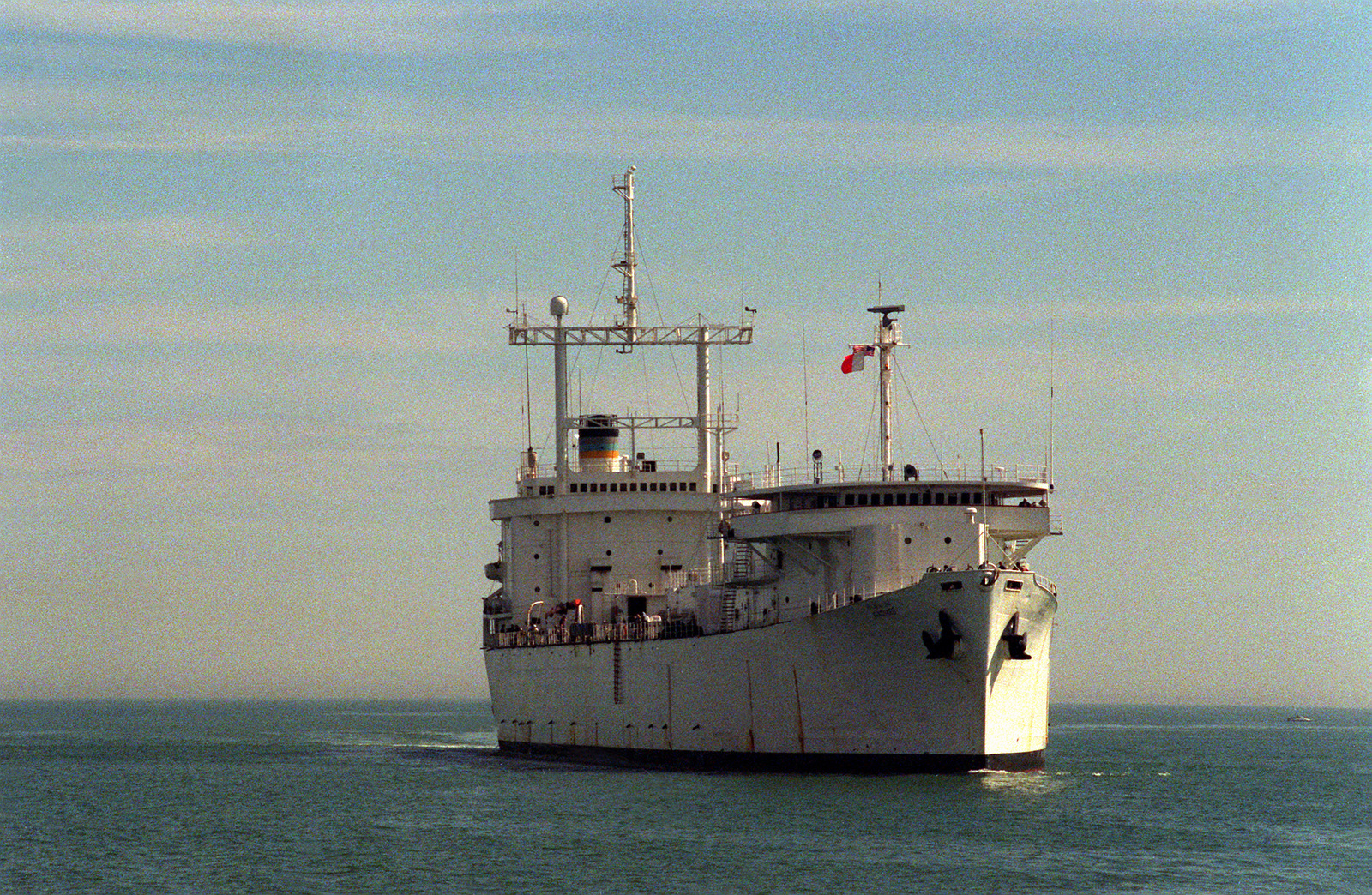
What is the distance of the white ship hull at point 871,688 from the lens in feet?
139

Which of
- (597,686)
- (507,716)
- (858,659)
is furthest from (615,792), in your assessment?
(507,716)

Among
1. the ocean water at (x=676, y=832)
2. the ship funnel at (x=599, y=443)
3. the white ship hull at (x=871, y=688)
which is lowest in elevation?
the ocean water at (x=676, y=832)

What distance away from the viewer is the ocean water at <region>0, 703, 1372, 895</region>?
3366 cm

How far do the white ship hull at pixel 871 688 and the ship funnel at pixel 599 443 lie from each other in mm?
12483

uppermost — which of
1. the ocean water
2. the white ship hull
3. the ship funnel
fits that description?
the ship funnel

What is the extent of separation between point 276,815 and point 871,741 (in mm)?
14422

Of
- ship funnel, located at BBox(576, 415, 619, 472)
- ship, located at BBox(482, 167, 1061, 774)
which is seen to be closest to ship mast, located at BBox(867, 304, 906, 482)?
ship, located at BBox(482, 167, 1061, 774)

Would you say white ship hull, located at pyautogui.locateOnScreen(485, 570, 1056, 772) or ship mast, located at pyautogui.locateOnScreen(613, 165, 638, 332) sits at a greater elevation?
ship mast, located at pyautogui.locateOnScreen(613, 165, 638, 332)

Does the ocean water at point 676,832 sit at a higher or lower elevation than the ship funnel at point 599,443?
lower

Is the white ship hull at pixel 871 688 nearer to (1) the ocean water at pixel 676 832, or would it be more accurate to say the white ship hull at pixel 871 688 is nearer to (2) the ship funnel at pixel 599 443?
(1) the ocean water at pixel 676 832

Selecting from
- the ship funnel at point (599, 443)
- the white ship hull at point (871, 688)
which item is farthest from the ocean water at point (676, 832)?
the ship funnel at point (599, 443)

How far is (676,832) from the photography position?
38250 millimetres

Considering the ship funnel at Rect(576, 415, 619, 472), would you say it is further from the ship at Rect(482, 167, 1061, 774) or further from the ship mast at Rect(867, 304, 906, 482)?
the ship mast at Rect(867, 304, 906, 482)

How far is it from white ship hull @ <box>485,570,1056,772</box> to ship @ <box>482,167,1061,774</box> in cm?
5
